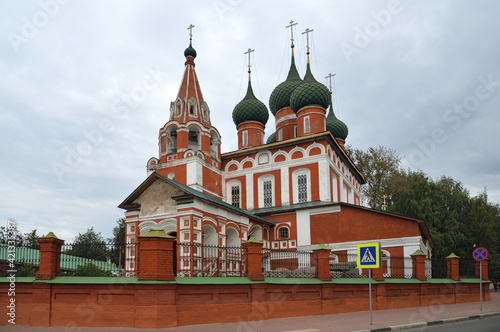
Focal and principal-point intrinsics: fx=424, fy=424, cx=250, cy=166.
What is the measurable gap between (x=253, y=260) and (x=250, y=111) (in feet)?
66.9

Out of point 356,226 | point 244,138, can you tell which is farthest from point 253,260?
point 244,138

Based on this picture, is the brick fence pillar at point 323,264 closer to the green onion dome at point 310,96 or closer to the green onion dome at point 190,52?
the green onion dome at point 310,96

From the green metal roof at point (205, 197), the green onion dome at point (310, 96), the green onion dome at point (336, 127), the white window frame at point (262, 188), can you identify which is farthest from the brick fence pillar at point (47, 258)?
the green onion dome at point (336, 127)

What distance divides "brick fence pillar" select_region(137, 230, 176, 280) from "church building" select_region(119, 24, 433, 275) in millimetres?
7722

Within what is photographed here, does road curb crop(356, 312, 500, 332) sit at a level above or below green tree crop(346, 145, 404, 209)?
below

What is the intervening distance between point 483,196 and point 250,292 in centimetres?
3520

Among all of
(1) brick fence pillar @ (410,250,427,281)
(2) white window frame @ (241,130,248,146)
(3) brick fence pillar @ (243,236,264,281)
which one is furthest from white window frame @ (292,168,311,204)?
(3) brick fence pillar @ (243,236,264,281)

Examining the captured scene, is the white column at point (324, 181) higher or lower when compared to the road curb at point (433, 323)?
higher

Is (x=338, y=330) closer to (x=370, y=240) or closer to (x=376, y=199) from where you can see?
(x=370, y=240)

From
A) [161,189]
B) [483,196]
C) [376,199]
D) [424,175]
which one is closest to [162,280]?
[161,189]

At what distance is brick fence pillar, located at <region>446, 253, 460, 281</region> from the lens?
18.1 meters

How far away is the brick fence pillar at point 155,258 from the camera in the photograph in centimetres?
1005

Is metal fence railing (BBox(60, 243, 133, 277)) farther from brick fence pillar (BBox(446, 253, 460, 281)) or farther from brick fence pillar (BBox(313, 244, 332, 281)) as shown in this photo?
brick fence pillar (BBox(446, 253, 460, 281))

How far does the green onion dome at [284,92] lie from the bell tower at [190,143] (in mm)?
7808
